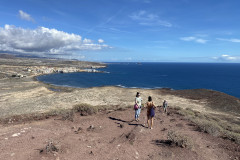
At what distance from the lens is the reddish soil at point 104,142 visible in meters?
6.71

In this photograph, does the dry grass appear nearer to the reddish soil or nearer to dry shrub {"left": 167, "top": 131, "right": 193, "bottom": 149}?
the reddish soil

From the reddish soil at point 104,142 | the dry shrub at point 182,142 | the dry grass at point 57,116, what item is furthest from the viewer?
the dry grass at point 57,116

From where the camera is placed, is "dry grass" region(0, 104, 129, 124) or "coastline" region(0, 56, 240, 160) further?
"dry grass" region(0, 104, 129, 124)

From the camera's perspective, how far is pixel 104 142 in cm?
794

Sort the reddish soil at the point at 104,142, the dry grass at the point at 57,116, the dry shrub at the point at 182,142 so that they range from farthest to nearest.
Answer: the dry grass at the point at 57,116, the dry shrub at the point at 182,142, the reddish soil at the point at 104,142

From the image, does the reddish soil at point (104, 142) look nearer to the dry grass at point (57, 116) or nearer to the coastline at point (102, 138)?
the coastline at point (102, 138)

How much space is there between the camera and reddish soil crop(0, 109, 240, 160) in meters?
6.71

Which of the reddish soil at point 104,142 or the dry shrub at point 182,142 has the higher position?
the dry shrub at point 182,142

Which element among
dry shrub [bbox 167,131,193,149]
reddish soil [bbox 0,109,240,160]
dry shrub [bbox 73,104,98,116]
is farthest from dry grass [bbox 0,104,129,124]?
dry shrub [bbox 167,131,193,149]

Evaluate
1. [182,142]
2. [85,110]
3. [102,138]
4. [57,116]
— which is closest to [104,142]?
[102,138]

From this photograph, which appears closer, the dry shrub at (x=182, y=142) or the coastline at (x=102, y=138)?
the coastline at (x=102, y=138)

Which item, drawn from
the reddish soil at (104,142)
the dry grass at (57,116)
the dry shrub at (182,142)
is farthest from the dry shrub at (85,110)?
the dry shrub at (182,142)

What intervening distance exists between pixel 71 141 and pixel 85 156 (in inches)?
63.7

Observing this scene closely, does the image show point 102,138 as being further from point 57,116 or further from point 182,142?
point 57,116
